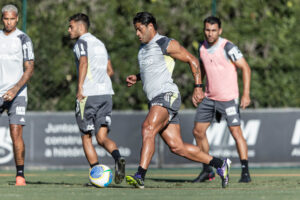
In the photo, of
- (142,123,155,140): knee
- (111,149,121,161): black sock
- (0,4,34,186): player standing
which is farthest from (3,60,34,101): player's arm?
(142,123,155,140): knee

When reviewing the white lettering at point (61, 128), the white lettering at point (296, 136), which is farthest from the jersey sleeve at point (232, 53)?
the white lettering at point (61, 128)

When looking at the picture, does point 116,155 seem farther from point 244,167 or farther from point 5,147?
point 5,147

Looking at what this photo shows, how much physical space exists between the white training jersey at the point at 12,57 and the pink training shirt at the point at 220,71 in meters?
2.41

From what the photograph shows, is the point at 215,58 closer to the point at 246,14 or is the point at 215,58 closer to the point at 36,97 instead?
the point at 36,97

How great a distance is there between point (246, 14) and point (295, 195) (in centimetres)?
1154

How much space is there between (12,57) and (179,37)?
9318 mm

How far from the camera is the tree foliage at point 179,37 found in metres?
18.0

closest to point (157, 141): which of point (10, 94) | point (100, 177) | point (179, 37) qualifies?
point (179, 37)

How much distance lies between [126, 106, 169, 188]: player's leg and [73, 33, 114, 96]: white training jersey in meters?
1.04

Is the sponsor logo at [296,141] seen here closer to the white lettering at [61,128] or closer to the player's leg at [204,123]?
the white lettering at [61,128]

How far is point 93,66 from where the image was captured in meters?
9.64

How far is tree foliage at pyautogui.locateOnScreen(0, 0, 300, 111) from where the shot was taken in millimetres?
18000

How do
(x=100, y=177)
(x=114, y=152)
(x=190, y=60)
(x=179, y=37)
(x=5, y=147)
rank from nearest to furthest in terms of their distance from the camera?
(x=190, y=60) < (x=100, y=177) < (x=114, y=152) < (x=5, y=147) < (x=179, y=37)

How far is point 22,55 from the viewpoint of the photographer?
9.73m
